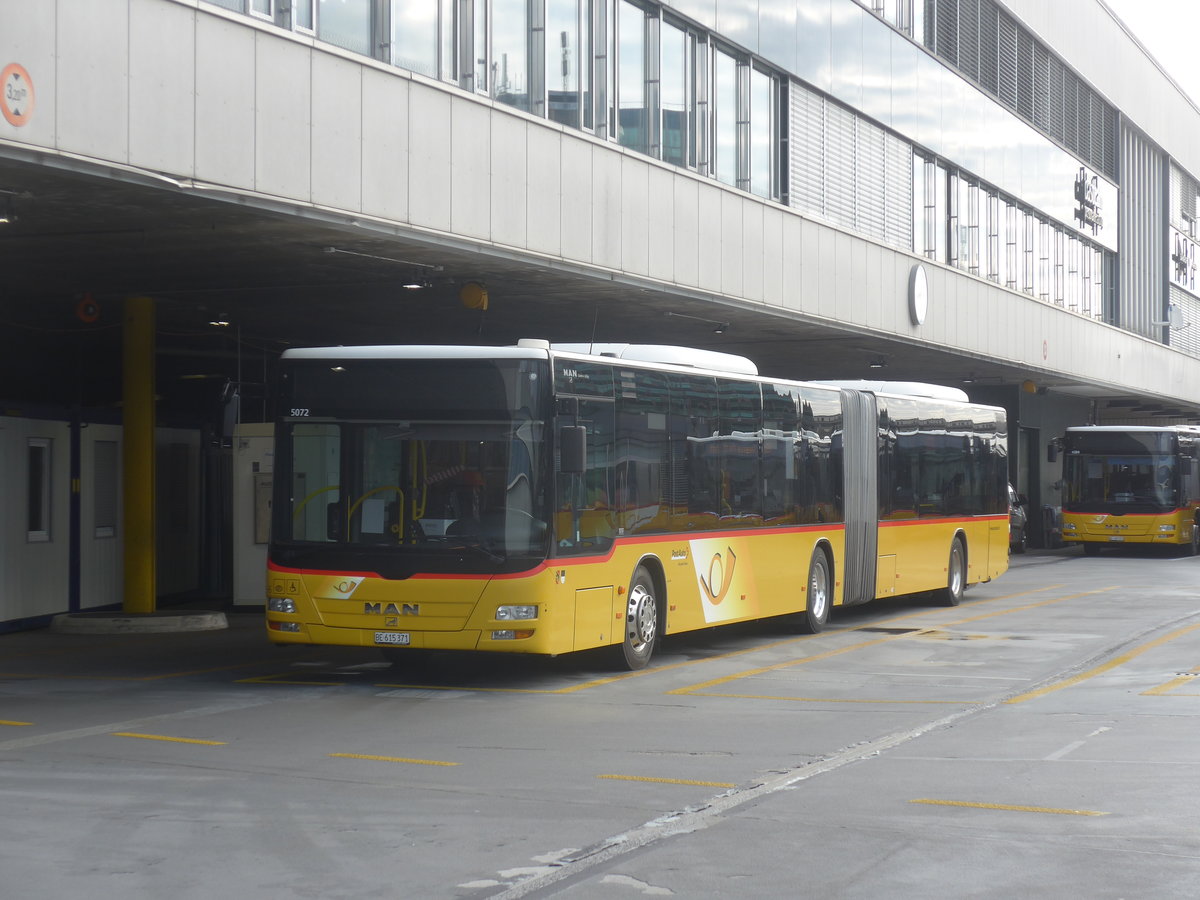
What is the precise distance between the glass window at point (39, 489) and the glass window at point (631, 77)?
8.15 metres

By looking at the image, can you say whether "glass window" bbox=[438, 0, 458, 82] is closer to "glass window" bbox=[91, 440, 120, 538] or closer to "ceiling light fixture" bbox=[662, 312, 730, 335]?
"ceiling light fixture" bbox=[662, 312, 730, 335]

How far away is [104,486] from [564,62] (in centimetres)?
782

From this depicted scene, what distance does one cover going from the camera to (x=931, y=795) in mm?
8797

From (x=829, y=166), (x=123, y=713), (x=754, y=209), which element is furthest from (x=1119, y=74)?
(x=123, y=713)

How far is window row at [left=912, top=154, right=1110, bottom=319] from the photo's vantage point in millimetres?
33562

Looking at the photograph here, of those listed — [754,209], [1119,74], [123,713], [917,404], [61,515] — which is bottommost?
[123,713]

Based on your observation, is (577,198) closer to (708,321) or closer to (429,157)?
(429,157)

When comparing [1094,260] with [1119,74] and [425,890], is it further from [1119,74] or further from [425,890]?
[425,890]

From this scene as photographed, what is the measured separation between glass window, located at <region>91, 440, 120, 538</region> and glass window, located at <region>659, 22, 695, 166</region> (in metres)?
8.25

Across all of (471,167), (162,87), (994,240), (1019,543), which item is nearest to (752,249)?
(471,167)

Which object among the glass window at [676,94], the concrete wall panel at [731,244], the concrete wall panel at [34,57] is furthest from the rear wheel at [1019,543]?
the concrete wall panel at [34,57]

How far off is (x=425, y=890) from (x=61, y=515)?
14693mm

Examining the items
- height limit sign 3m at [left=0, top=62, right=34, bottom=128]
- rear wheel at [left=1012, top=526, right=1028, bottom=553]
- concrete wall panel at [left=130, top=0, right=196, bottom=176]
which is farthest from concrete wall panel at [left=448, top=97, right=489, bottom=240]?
rear wheel at [left=1012, top=526, right=1028, bottom=553]

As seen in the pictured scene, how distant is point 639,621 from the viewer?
1516 cm
